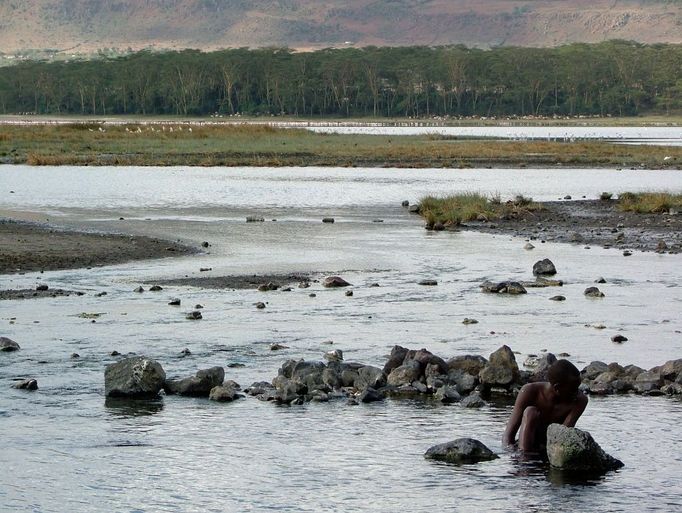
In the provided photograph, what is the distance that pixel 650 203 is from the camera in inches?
1668

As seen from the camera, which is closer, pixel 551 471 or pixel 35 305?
pixel 551 471

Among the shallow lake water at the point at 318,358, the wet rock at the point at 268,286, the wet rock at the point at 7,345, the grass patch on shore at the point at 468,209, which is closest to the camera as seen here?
the shallow lake water at the point at 318,358

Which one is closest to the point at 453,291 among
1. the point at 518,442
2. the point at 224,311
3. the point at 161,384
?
the point at 224,311

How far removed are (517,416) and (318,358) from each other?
471 centimetres

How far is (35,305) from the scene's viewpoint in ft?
75.9

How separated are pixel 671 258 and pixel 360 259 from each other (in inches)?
284

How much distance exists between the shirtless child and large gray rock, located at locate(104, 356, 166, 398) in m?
4.69

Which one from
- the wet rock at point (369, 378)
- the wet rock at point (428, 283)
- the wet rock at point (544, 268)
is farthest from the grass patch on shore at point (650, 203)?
the wet rock at point (369, 378)

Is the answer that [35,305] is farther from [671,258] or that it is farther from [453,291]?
[671,258]

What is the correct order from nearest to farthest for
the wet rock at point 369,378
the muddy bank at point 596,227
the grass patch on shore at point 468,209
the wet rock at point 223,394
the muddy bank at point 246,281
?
the wet rock at point 223,394
the wet rock at point 369,378
the muddy bank at point 246,281
the muddy bank at point 596,227
the grass patch on shore at point 468,209

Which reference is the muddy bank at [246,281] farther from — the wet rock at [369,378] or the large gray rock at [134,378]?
the large gray rock at [134,378]

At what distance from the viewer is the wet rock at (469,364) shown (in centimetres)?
1689

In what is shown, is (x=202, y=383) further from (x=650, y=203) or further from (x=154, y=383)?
(x=650, y=203)

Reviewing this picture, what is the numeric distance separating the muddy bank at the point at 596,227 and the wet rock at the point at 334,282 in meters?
10.1
